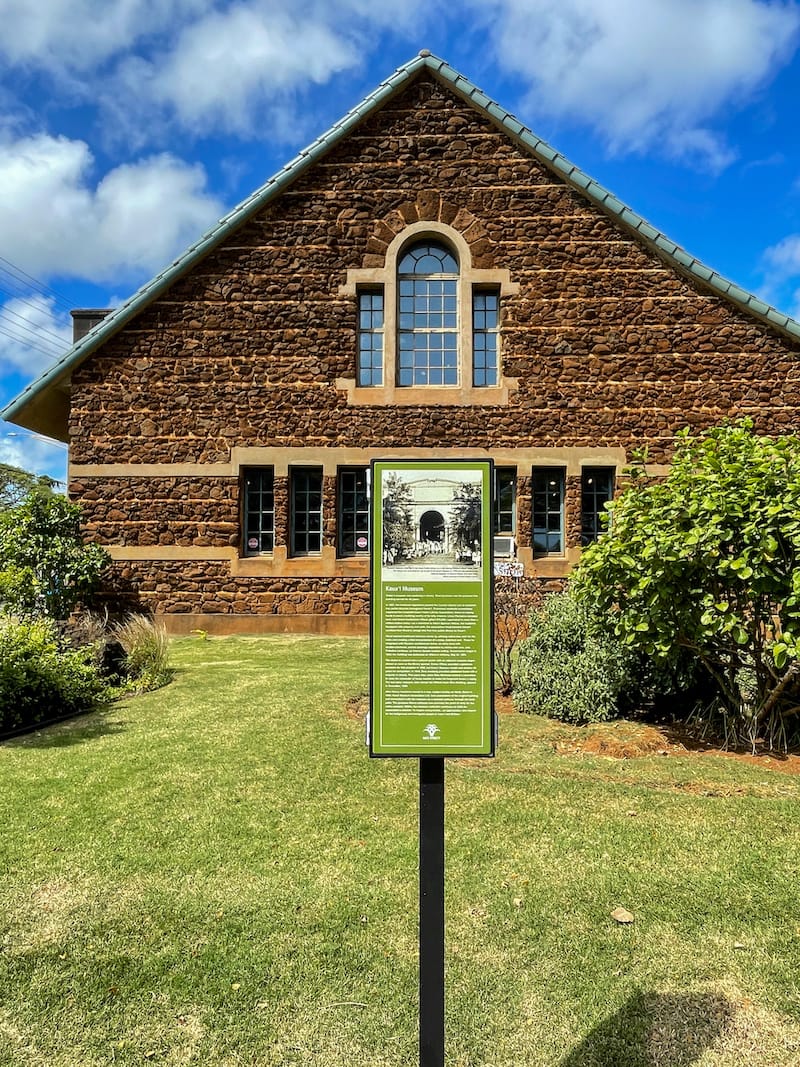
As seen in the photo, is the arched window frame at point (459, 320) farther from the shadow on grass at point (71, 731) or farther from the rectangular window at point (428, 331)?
the shadow on grass at point (71, 731)

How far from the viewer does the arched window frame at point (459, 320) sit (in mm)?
14164

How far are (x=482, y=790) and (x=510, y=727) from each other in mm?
2000

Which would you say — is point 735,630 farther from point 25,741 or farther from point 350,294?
point 350,294

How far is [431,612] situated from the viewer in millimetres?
2529

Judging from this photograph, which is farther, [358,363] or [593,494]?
[593,494]

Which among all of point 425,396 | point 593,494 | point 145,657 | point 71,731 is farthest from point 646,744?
point 425,396

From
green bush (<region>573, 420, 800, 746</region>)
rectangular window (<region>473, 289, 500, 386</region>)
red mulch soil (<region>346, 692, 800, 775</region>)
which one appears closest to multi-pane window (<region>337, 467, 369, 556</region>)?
rectangular window (<region>473, 289, 500, 386</region>)

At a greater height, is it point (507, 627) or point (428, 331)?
point (428, 331)

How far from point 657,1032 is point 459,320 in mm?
13086

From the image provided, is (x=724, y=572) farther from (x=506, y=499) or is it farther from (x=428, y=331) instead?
(x=428, y=331)

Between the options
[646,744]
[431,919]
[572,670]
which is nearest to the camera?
[431,919]

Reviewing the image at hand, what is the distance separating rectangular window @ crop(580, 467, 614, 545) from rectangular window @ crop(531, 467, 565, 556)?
1.49 feet

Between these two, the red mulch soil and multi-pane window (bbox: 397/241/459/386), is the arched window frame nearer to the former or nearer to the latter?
multi-pane window (bbox: 397/241/459/386)

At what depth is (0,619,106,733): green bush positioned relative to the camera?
7.67 metres
